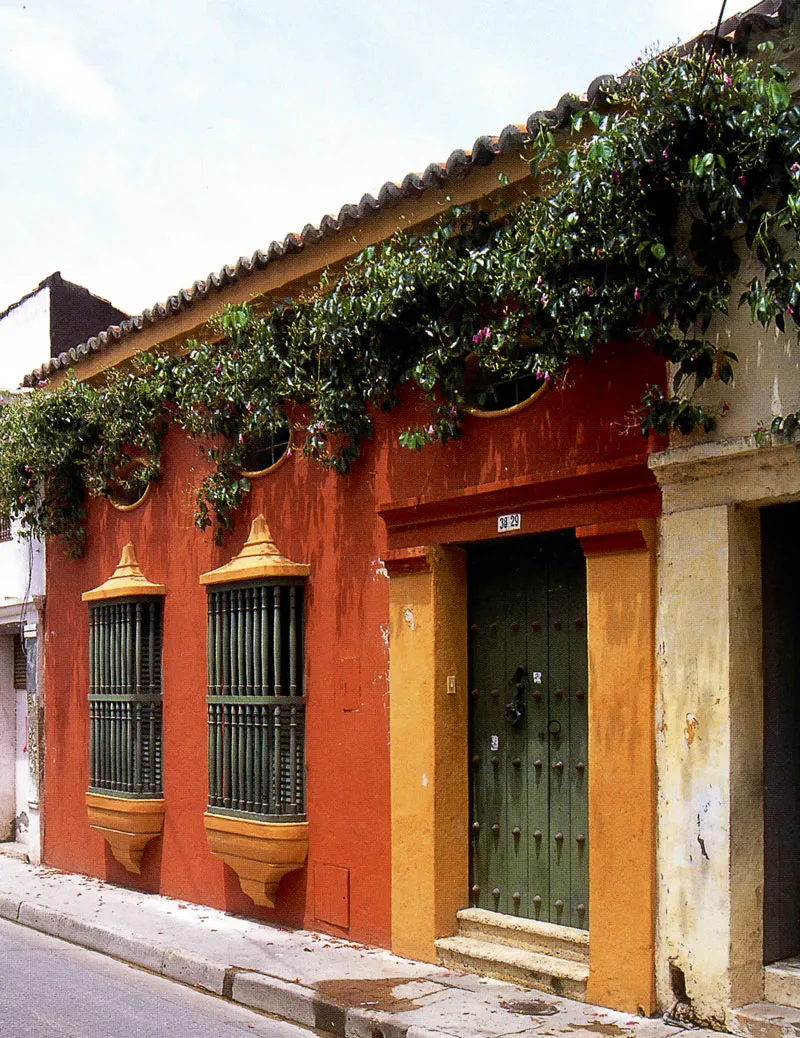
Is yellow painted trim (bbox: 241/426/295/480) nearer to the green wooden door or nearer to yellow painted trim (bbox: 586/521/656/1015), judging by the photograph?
the green wooden door

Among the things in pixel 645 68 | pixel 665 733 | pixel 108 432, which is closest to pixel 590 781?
pixel 665 733

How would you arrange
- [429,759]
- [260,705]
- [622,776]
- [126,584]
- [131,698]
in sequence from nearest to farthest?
1. [622,776]
2. [429,759]
3. [260,705]
4. [131,698]
5. [126,584]

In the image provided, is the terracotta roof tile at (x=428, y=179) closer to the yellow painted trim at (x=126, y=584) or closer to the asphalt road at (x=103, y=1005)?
the yellow painted trim at (x=126, y=584)

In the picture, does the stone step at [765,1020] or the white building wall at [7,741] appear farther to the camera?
the white building wall at [7,741]

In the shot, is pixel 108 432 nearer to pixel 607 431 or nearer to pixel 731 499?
pixel 607 431

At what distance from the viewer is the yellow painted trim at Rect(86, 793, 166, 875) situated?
412 inches

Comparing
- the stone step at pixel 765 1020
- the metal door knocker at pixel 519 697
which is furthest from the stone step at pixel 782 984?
the metal door knocker at pixel 519 697

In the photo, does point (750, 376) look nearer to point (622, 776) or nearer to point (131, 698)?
point (622, 776)

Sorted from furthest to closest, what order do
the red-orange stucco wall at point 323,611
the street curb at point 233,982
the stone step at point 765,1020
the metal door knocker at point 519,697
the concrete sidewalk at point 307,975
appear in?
the metal door knocker at point 519,697, the red-orange stucco wall at point 323,611, the street curb at point 233,982, the concrete sidewalk at point 307,975, the stone step at point 765,1020

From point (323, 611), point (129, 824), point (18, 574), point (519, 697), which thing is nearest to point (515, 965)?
point (519, 697)

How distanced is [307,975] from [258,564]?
3.01m

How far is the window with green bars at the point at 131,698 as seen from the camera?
1061 centimetres

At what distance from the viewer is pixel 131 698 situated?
10648 millimetres

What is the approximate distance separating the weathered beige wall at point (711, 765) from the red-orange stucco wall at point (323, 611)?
0.71 metres
